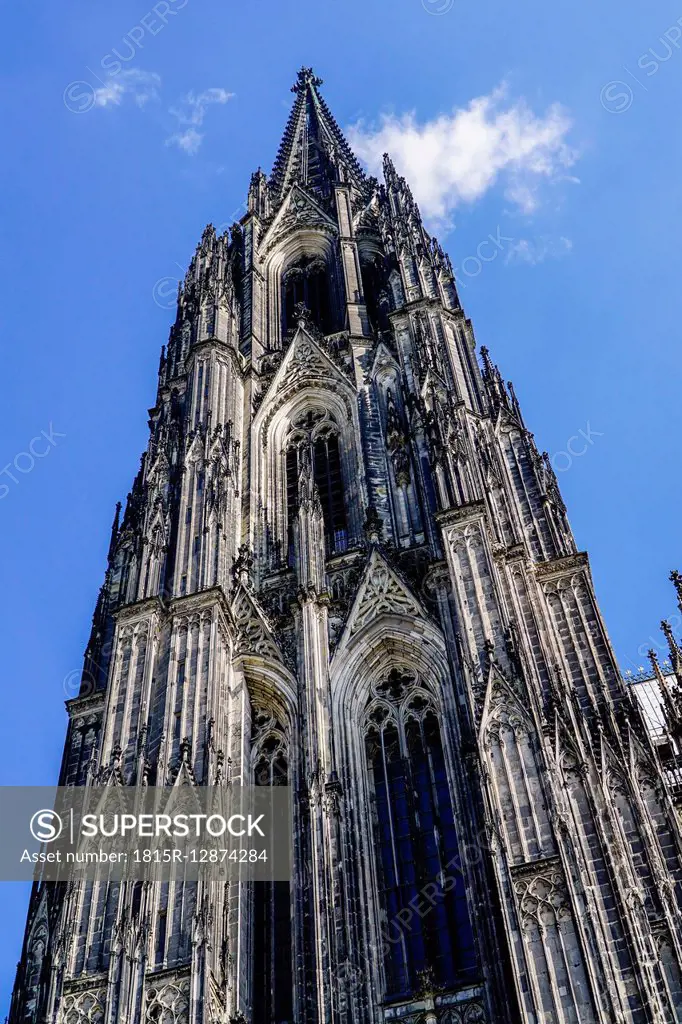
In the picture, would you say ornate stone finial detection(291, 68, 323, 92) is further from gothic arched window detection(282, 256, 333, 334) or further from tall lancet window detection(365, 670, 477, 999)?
tall lancet window detection(365, 670, 477, 999)

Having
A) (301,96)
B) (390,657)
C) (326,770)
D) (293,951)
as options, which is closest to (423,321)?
(390,657)

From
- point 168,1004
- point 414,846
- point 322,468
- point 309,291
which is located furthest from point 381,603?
point 309,291

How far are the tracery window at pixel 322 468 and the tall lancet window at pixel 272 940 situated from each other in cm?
567

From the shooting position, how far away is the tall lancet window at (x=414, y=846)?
2125 centimetres

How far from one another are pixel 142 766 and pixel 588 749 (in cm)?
793

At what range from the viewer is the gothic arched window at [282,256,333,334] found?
3912cm

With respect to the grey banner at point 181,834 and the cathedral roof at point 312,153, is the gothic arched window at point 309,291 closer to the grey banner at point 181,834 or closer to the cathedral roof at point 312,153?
the cathedral roof at point 312,153

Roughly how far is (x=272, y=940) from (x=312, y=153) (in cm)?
3347

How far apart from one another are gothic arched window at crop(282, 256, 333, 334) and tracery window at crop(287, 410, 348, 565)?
211 inches

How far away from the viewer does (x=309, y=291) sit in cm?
4056

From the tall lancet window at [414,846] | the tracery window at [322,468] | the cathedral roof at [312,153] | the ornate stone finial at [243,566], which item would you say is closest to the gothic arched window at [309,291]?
the cathedral roof at [312,153]

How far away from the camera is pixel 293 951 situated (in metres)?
21.3

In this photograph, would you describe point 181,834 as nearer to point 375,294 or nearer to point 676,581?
point 676,581

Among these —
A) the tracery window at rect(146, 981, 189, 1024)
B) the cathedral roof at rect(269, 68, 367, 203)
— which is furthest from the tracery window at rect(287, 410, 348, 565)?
the cathedral roof at rect(269, 68, 367, 203)
